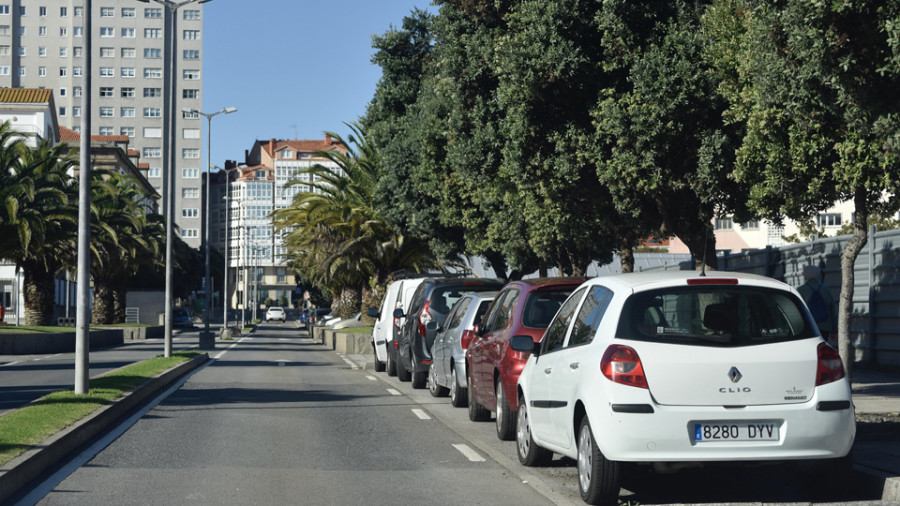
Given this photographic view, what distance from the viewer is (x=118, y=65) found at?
→ 142125 mm

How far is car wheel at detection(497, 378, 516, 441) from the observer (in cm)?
1104

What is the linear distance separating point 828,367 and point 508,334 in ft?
14.2

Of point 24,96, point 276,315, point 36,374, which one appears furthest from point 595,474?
point 276,315

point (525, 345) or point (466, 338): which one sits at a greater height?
point (525, 345)

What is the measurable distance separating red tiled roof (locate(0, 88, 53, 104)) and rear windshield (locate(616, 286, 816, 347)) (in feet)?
262

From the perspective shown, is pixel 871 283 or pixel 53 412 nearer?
pixel 53 412

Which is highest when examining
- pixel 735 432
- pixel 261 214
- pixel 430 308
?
pixel 261 214

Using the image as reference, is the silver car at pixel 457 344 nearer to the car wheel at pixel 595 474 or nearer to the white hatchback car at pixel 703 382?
the car wheel at pixel 595 474

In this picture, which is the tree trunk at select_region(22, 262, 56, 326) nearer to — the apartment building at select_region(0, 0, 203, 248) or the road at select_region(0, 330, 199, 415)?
the road at select_region(0, 330, 199, 415)

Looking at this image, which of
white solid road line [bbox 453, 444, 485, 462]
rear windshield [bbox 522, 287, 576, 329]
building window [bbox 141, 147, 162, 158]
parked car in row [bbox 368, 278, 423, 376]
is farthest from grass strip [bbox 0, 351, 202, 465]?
building window [bbox 141, 147, 162, 158]

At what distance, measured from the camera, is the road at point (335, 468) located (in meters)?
7.91

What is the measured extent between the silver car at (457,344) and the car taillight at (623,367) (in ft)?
22.3

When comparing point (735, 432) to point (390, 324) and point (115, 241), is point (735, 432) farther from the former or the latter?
point (115, 241)

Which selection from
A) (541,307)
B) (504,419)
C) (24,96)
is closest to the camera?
(504,419)
